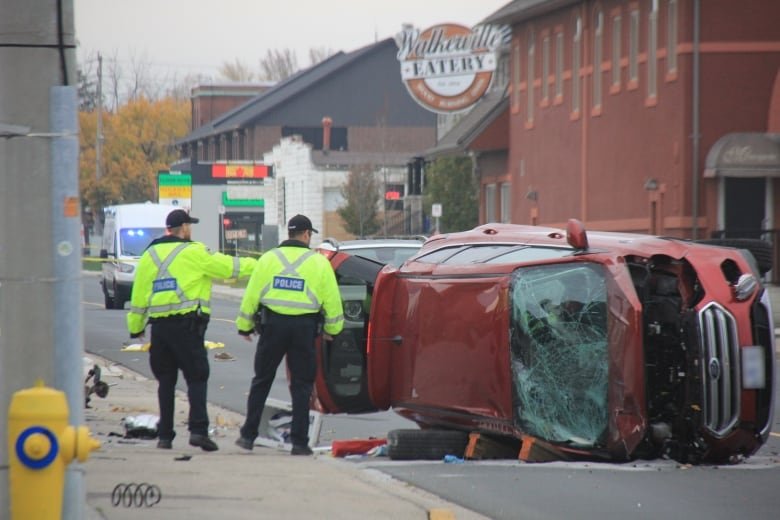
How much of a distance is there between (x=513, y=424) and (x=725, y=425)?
144cm

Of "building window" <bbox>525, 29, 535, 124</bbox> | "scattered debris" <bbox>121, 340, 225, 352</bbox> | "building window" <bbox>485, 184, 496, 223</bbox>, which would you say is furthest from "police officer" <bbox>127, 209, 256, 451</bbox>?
"building window" <bbox>485, 184, 496, 223</bbox>

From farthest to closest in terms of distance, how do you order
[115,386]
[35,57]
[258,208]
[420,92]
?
[258,208] → [420,92] → [115,386] → [35,57]

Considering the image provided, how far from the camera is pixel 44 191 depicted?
21.5ft

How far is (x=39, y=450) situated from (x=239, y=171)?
68.8 meters

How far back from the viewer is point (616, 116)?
35.6m

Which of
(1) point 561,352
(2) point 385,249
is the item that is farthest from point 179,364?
(2) point 385,249

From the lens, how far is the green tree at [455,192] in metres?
53.9

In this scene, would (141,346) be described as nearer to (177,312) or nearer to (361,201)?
(177,312)

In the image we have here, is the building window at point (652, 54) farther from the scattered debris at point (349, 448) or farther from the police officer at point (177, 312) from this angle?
the police officer at point (177, 312)

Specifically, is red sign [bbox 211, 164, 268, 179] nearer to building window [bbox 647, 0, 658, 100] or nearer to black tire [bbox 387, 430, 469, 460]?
building window [bbox 647, 0, 658, 100]

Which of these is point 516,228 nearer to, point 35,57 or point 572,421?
point 572,421

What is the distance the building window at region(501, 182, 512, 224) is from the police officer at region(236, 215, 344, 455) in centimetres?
3357

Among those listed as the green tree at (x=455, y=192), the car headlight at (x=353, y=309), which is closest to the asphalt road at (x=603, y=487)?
the car headlight at (x=353, y=309)

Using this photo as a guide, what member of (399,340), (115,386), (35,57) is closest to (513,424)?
(399,340)
